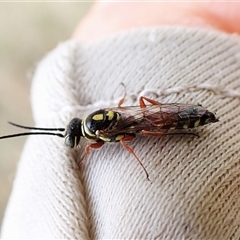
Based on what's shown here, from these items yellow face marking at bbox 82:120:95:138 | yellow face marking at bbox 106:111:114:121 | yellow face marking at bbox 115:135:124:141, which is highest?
yellow face marking at bbox 106:111:114:121

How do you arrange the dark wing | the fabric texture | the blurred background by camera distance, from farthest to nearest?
the blurred background → the dark wing → the fabric texture

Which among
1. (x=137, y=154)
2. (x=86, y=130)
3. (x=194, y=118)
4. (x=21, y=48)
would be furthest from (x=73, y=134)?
(x=21, y=48)

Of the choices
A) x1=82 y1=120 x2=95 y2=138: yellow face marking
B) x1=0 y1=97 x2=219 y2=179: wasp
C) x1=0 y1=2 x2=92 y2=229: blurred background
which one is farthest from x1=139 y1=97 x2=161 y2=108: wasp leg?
x1=0 y1=2 x2=92 y2=229: blurred background

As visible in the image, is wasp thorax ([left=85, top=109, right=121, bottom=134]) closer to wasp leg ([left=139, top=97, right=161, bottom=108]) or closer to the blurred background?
wasp leg ([left=139, top=97, right=161, bottom=108])

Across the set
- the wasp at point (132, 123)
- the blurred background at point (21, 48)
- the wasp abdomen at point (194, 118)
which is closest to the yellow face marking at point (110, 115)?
the wasp at point (132, 123)

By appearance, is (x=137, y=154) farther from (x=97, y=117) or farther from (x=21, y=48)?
(x=21, y=48)

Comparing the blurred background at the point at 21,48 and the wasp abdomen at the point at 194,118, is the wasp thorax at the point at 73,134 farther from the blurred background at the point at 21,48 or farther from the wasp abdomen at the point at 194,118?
the blurred background at the point at 21,48

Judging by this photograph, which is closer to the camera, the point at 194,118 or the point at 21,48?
the point at 194,118
